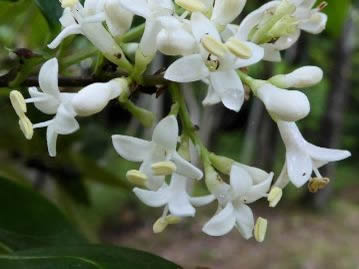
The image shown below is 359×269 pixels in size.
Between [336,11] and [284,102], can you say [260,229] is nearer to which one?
[284,102]

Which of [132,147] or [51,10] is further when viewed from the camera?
[51,10]

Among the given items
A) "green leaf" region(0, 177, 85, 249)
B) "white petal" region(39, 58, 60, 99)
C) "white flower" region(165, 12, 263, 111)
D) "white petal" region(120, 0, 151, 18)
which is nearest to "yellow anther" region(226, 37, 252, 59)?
"white flower" region(165, 12, 263, 111)

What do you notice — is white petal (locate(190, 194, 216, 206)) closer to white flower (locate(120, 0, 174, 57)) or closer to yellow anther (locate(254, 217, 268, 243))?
yellow anther (locate(254, 217, 268, 243))

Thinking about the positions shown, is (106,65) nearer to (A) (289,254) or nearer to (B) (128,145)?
(B) (128,145)

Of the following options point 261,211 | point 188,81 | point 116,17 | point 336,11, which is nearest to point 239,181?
point 188,81

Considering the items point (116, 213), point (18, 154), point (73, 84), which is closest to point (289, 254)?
point (116, 213)

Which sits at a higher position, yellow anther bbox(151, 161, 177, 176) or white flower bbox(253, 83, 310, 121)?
white flower bbox(253, 83, 310, 121)
